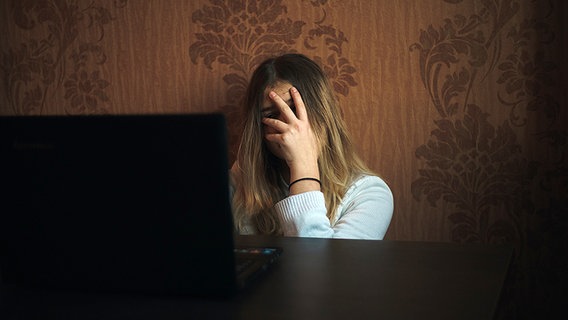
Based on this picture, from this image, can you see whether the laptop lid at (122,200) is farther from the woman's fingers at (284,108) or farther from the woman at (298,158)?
the woman's fingers at (284,108)

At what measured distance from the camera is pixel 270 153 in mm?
1542

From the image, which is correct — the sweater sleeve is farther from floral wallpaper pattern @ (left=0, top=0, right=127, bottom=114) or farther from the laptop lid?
floral wallpaper pattern @ (left=0, top=0, right=127, bottom=114)

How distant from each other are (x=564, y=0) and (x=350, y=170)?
646mm

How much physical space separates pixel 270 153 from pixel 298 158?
0.20m

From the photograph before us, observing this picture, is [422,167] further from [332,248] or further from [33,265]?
[33,265]

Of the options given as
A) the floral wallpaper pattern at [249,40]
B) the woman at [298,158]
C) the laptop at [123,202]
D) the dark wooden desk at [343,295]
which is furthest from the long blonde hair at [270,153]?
the laptop at [123,202]

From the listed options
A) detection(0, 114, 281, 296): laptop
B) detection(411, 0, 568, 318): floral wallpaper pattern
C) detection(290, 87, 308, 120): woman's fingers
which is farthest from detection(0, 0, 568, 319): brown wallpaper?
detection(0, 114, 281, 296): laptop

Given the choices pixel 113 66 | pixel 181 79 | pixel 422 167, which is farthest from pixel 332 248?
pixel 113 66

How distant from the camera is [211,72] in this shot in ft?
5.81

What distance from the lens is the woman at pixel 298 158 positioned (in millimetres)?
1352

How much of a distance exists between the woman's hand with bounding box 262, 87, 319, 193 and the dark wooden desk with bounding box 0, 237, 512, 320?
1.65 feet

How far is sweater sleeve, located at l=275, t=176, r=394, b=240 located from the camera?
1224mm

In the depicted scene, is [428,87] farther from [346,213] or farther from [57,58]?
[57,58]

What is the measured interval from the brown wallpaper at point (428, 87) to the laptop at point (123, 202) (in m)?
0.98
